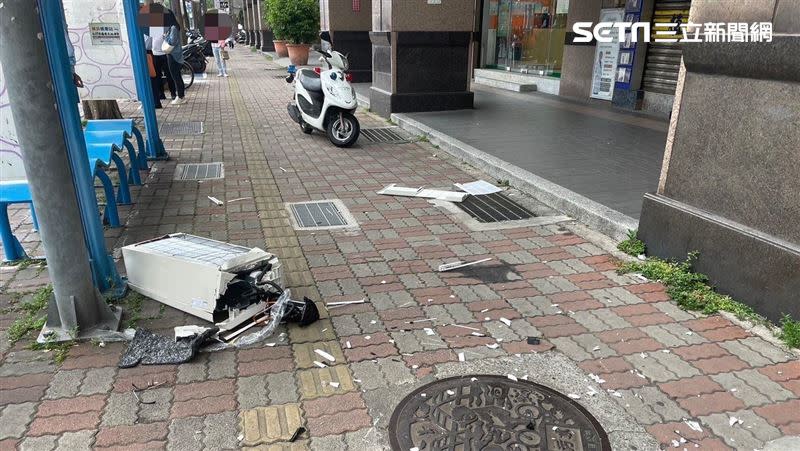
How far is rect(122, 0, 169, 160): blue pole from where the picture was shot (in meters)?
6.73

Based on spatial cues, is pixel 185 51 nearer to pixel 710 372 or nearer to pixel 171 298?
pixel 171 298

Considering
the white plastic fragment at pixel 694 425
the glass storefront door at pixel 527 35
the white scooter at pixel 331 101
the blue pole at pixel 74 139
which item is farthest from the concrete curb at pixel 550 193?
the glass storefront door at pixel 527 35

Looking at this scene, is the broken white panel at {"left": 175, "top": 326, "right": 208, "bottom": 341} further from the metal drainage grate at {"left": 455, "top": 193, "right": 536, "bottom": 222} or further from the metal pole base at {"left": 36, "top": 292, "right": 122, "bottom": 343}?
the metal drainage grate at {"left": 455, "top": 193, "right": 536, "bottom": 222}

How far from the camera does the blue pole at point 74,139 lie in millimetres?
3262

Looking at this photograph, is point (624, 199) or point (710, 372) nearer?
point (710, 372)

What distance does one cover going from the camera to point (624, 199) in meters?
5.52

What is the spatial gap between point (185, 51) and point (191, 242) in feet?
48.8

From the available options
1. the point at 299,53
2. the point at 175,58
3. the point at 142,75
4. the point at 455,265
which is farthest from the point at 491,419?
the point at 299,53

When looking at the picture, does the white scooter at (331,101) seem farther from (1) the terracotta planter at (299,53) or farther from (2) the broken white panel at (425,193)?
(1) the terracotta planter at (299,53)

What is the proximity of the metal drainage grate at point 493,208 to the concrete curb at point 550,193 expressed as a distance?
0.29m

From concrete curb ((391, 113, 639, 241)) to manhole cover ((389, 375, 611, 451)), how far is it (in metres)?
2.41

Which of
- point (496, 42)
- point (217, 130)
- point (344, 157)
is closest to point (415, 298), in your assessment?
point (344, 157)

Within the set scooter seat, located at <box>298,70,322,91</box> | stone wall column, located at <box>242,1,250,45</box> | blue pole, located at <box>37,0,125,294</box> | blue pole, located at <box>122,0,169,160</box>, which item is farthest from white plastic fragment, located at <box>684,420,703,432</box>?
stone wall column, located at <box>242,1,250,45</box>

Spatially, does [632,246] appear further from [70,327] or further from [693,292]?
[70,327]
